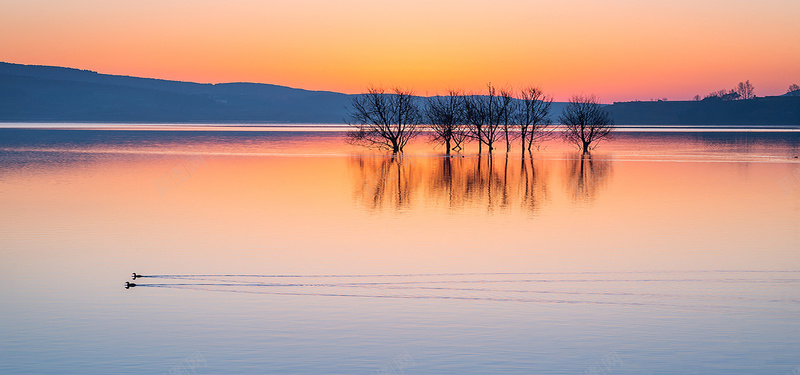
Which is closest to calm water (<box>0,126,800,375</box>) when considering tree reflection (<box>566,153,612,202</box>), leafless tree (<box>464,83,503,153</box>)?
tree reflection (<box>566,153,612,202</box>)

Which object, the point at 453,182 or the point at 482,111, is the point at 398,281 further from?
the point at 482,111

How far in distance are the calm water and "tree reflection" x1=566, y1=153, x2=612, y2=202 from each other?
680 mm

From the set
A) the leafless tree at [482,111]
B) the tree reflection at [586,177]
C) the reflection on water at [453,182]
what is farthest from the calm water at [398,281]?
the leafless tree at [482,111]

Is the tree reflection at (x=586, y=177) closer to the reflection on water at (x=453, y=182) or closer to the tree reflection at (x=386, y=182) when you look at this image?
the reflection on water at (x=453, y=182)

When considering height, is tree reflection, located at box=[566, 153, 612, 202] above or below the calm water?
below

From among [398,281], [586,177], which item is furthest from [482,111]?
[398,281]

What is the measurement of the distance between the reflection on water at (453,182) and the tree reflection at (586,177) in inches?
58.3

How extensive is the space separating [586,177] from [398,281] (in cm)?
2996

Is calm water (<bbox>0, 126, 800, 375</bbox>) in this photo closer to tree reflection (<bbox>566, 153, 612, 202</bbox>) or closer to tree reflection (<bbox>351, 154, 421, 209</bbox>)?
tree reflection (<bbox>351, 154, 421, 209</bbox>)

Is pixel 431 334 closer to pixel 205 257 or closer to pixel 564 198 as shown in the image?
pixel 205 257

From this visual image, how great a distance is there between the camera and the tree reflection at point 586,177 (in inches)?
1437

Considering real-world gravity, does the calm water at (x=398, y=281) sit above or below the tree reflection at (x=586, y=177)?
above

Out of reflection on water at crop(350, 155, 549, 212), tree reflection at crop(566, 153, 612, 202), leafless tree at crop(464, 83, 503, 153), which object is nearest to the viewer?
reflection on water at crop(350, 155, 549, 212)

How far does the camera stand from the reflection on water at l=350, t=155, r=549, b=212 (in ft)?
109
